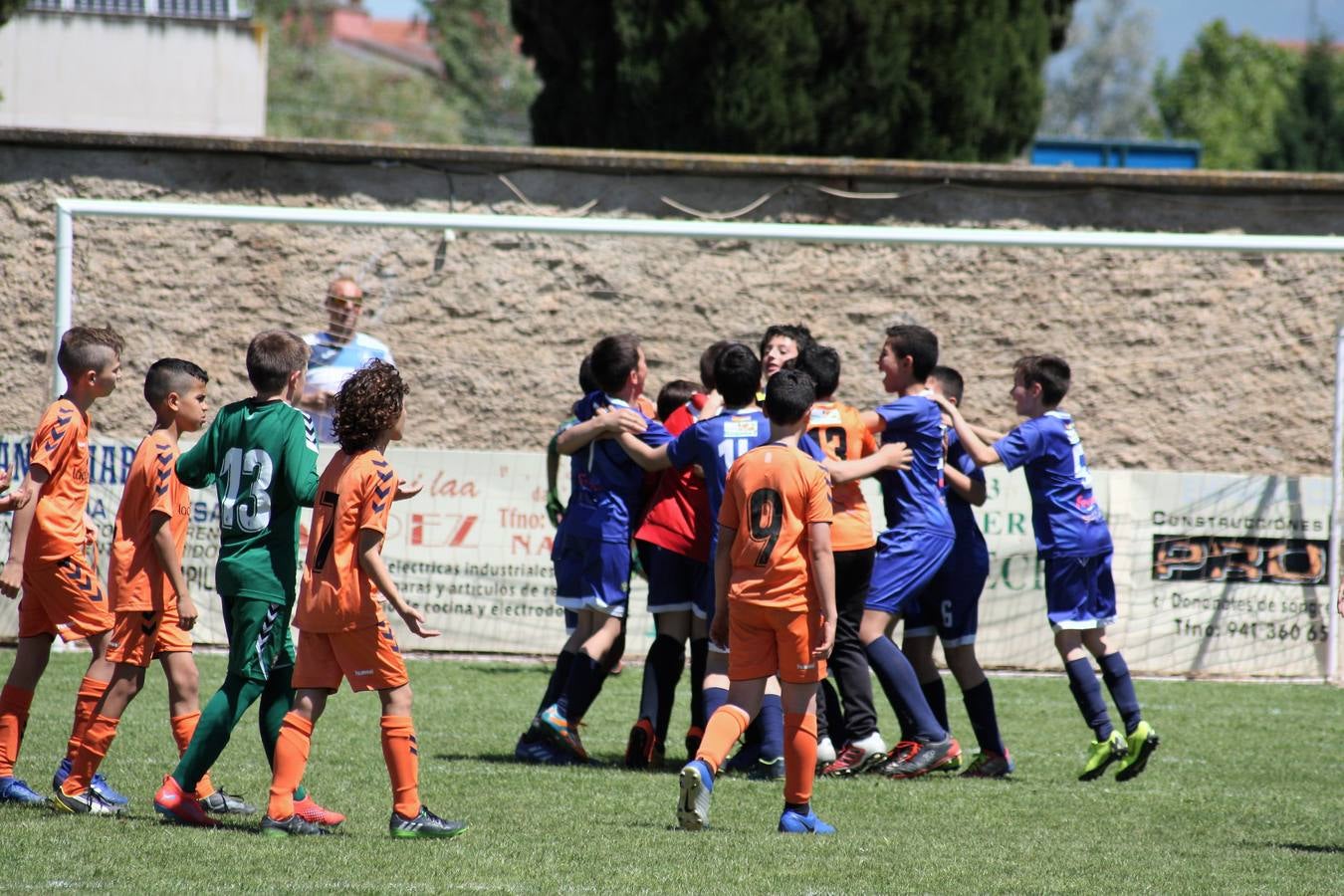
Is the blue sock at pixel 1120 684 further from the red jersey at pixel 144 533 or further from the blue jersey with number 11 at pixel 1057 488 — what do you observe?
the red jersey at pixel 144 533

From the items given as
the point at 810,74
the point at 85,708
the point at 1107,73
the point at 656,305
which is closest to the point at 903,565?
the point at 85,708

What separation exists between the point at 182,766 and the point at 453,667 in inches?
191

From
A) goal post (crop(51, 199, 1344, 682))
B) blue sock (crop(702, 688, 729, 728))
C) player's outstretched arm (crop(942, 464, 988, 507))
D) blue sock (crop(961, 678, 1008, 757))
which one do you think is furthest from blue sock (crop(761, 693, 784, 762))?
goal post (crop(51, 199, 1344, 682))

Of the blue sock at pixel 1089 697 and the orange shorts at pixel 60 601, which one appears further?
the blue sock at pixel 1089 697

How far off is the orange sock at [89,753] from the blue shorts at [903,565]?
326 centimetres

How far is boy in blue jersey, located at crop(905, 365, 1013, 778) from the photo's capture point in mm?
6906

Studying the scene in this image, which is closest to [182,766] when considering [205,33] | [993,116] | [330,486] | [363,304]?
[330,486]

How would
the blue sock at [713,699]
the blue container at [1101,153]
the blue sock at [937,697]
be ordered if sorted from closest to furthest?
the blue sock at [713,699] < the blue sock at [937,697] < the blue container at [1101,153]

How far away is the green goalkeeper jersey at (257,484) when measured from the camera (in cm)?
523

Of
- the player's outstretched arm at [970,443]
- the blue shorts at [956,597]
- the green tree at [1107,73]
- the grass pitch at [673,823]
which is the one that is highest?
the green tree at [1107,73]

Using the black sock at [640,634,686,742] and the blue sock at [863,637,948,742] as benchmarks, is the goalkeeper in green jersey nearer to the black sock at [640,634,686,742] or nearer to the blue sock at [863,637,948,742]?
the black sock at [640,634,686,742]

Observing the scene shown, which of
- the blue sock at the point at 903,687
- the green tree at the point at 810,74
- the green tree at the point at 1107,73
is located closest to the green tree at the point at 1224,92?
the green tree at the point at 1107,73

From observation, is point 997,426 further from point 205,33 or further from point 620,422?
point 205,33

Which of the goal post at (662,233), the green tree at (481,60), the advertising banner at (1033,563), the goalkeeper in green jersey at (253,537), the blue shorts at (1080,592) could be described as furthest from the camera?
the green tree at (481,60)
